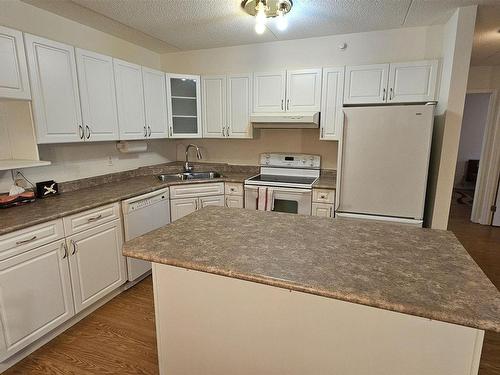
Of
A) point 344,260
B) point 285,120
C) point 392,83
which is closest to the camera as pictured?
point 344,260

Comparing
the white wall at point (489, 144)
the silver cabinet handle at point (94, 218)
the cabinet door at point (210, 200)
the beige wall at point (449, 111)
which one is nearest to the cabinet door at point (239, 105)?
the cabinet door at point (210, 200)

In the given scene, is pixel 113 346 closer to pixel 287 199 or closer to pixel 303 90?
pixel 287 199

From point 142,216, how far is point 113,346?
1119mm

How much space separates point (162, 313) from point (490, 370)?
209 cm

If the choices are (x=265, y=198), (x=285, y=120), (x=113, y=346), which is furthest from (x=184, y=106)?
(x=113, y=346)

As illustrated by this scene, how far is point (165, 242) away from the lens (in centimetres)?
140

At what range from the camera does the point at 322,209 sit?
2.93 meters

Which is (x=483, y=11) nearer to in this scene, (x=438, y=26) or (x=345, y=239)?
(x=438, y=26)

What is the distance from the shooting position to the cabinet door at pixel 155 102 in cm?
316

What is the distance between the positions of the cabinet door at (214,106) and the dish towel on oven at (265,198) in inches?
36.7

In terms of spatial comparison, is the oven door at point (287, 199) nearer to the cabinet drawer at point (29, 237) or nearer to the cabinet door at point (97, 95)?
the cabinet door at point (97, 95)

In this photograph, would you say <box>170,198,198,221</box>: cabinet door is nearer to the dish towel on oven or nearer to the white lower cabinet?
the white lower cabinet

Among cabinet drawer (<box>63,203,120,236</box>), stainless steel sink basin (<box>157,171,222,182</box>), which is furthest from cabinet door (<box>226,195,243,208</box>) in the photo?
cabinet drawer (<box>63,203,120,236</box>)

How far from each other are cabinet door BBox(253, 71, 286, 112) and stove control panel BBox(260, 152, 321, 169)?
0.61 metres
